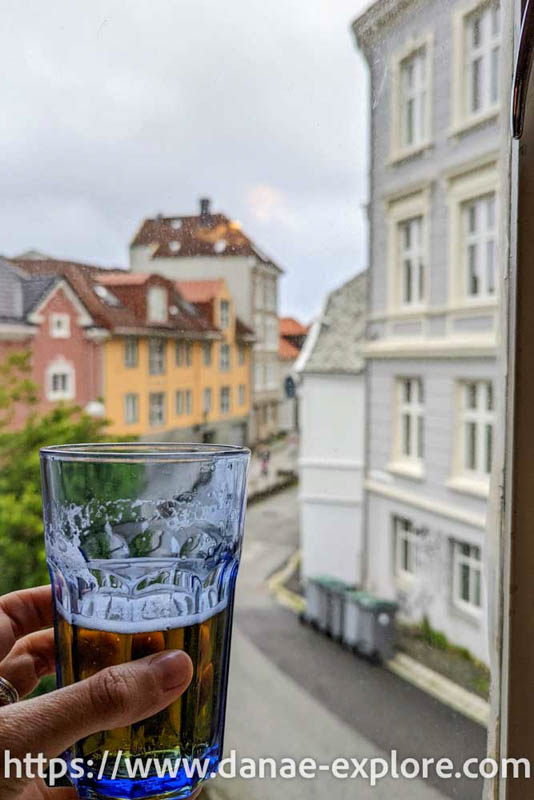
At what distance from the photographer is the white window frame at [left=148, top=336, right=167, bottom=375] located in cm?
80

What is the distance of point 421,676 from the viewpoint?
895mm

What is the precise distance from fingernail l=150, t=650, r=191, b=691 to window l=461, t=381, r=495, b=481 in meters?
0.54

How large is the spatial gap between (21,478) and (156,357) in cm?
20

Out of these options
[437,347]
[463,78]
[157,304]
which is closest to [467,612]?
[437,347]

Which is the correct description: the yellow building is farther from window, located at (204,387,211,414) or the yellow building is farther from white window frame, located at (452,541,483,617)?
white window frame, located at (452,541,483,617)

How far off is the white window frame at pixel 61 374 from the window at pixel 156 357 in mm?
86

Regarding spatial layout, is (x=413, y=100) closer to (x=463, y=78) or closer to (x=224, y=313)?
(x=463, y=78)

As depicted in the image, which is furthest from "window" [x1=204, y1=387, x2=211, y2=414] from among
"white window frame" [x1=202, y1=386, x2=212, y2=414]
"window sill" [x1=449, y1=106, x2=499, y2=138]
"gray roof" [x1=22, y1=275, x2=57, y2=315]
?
"window sill" [x1=449, y1=106, x2=499, y2=138]

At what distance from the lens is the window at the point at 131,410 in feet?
2.68

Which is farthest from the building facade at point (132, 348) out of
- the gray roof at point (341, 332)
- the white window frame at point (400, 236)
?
the white window frame at point (400, 236)

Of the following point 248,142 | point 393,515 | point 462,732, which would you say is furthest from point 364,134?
point 462,732

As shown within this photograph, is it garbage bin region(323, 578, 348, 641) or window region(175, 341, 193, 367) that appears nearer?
window region(175, 341, 193, 367)

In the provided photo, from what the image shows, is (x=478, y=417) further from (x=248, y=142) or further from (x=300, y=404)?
(x=248, y=142)

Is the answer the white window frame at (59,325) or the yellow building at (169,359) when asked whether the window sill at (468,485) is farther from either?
the white window frame at (59,325)
